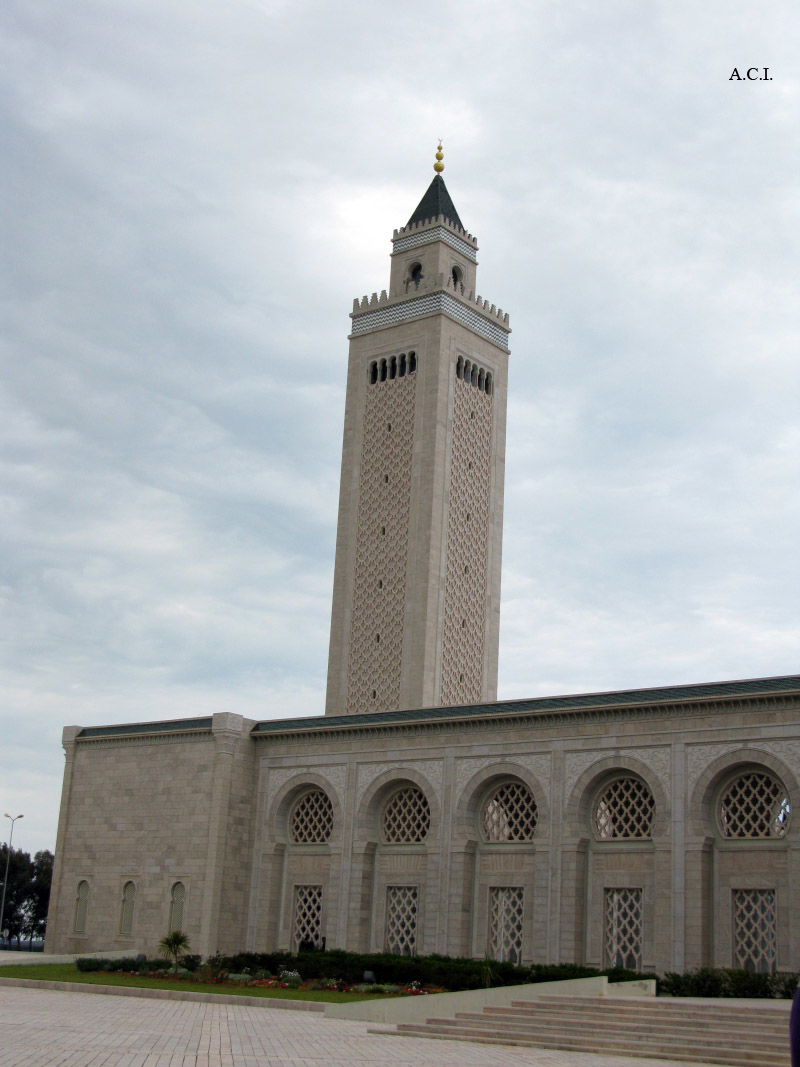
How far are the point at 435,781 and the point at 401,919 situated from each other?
3.31 m

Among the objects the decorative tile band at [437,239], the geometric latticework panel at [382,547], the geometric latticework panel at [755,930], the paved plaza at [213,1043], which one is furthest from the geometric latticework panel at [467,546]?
the paved plaza at [213,1043]

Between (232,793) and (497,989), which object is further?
(232,793)

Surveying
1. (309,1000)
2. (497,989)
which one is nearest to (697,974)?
(497,989)

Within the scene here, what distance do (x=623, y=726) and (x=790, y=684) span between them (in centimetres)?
368

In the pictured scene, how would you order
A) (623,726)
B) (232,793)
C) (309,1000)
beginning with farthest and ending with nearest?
(232,793), (623,726), (309,1000)

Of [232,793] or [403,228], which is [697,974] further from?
[403,228]

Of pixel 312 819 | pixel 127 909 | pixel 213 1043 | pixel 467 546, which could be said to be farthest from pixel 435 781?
pixel 213 1043

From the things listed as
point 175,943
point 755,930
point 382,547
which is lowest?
point 175,943

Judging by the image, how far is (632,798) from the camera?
90.6ft

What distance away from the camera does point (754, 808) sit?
25.8 meters

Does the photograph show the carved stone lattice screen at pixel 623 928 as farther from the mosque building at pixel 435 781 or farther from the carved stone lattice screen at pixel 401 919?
the carved stone lattice screen at pixel 401 919

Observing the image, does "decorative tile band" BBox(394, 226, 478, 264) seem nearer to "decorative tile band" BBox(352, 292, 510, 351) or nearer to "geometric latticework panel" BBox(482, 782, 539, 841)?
"decorative tile band" BBox(352, 292, 510, 351)

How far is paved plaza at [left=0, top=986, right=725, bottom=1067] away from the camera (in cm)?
1408

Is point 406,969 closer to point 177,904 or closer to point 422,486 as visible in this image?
point 177,904
